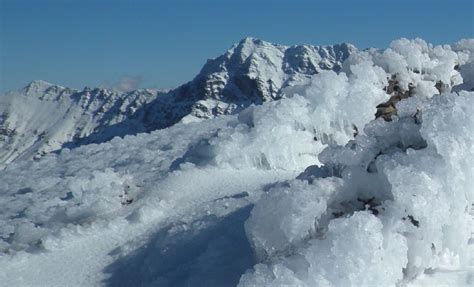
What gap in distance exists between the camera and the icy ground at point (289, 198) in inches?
331

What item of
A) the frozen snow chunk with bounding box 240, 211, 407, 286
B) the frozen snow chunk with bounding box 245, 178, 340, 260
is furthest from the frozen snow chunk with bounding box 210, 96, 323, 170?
the frozen snow chunk with bounding box 240, 211, 407, 286

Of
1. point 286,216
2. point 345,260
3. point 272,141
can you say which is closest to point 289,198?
point 286,216

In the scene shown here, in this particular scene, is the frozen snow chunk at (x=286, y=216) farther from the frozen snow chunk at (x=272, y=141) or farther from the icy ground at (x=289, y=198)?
the frozen snow chunk at (x=272, y=141)

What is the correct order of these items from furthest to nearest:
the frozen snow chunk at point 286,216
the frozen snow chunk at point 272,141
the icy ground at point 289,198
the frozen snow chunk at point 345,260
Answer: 1. the frozen snow chunk at point 272,141
2. the frozen snow chunk at point 286,216
3. the icy ground at point 289,198
4. the frozen snow chunk at point 345,260

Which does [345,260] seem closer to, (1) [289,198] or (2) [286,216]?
(2) [286,216]

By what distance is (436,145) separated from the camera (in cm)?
901

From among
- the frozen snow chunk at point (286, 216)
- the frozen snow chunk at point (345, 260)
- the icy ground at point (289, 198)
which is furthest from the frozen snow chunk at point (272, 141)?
the frozen snow chunk at point (345, 260)

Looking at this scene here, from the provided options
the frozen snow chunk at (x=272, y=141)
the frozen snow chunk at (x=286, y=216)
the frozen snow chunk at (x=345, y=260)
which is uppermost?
the frozen snow chunk at (x=272, y=141)

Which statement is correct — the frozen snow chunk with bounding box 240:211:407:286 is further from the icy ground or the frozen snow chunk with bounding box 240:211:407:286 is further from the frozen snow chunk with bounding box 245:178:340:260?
the frozen snow chunk with bounding box 245:178:340:260

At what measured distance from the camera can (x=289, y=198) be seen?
8758 millimetres

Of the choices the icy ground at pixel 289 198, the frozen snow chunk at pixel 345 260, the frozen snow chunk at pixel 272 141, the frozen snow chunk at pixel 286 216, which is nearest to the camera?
the frozen snow chunk at pixel 345 260

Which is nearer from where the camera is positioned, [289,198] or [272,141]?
[289,198]

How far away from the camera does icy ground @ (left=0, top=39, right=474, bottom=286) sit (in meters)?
8.41

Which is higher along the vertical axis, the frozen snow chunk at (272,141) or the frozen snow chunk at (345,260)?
Answer: the frozen snow chunk at (272,141)
